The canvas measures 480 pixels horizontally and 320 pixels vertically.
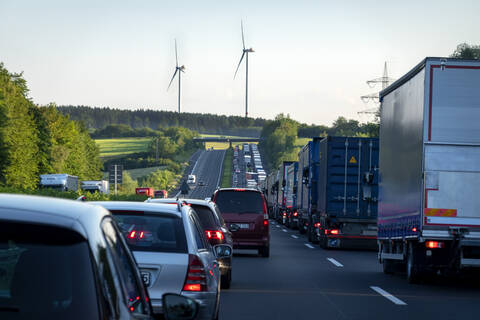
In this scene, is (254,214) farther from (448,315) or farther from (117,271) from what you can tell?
(117,271)

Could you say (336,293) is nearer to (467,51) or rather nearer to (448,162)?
(448,162)

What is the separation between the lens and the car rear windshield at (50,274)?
122 inches

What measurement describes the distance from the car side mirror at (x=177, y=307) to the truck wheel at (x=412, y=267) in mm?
11171

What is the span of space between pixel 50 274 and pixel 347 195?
24978 mm

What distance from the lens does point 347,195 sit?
27.8 m

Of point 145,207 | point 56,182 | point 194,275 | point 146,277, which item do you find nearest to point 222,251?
point 145,207

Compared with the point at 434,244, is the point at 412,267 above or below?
below

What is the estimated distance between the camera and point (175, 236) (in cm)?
804

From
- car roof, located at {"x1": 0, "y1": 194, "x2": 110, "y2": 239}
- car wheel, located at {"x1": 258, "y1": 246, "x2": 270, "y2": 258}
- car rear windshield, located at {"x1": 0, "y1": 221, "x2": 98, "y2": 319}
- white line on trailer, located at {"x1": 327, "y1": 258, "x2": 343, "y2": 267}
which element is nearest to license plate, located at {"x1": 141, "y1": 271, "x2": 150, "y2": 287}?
car roof, located at {"x1": 0, "y1": 194, "x2": 110, "y2": 239}

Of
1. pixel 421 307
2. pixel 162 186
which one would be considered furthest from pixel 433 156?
pixel 162 186

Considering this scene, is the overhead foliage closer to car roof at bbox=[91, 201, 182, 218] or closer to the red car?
the red car

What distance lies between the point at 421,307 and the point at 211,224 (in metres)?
3.89

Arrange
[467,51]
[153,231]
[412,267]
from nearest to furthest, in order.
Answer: [153,231]
[412,267]
[467,51]

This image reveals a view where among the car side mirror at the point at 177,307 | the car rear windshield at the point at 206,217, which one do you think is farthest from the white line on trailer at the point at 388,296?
the car side mirror at the point at 177,307
